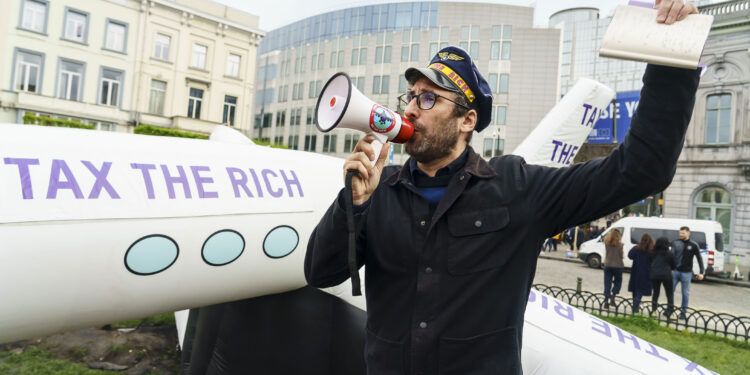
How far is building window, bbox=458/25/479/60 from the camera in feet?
130

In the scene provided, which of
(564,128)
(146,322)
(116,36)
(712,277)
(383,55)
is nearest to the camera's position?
(146,322)

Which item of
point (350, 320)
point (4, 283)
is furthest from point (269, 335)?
point (4, 283)

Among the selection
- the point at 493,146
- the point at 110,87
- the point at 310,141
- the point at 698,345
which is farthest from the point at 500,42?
the point at 698,345

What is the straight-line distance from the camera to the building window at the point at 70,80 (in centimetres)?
2231

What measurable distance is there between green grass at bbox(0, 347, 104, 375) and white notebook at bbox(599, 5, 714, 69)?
5679 mm

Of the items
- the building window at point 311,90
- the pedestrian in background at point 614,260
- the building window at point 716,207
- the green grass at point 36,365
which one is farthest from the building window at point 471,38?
the green grass at point 36,365

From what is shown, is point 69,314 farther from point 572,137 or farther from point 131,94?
point 131,94

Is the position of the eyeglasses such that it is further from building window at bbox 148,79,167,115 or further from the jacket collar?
building window at bbox 148,79,167,115

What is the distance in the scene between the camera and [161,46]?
2514 cm

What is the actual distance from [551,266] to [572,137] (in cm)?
1163

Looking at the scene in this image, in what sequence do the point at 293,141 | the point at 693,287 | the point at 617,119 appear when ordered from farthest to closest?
1. the point at 293,141
2. the point at 693,287
3. the point at 617,119

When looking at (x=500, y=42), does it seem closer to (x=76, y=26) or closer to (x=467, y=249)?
(x=76, y=26)

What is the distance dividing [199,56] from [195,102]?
274cm

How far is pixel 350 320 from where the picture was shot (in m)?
3.92
